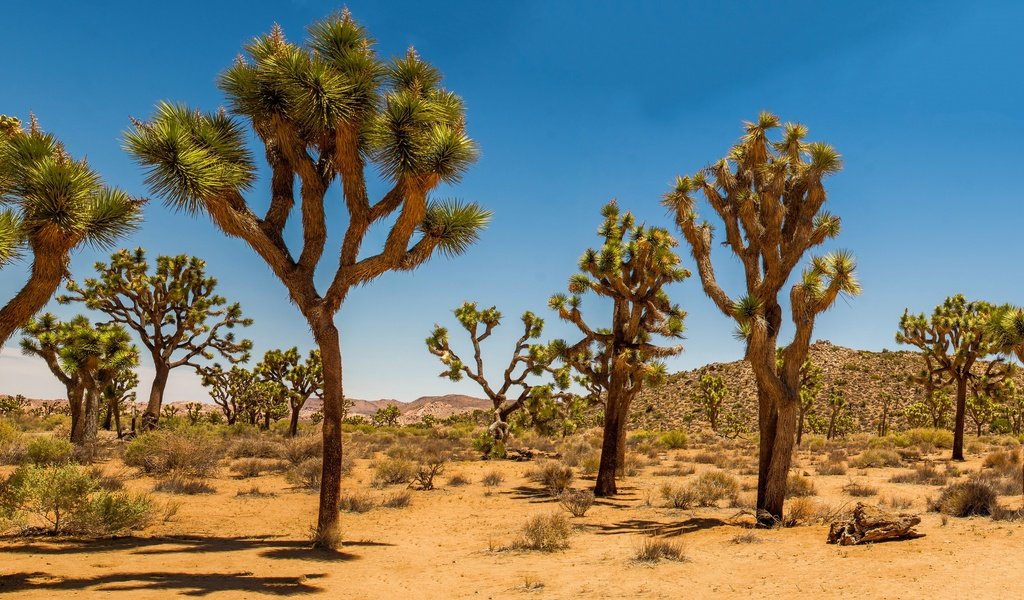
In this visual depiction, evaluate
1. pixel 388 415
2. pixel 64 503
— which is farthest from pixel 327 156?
pixel 388 415

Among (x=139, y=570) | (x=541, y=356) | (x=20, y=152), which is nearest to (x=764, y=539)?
(x=139, y=570)

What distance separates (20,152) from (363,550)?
24.7ft

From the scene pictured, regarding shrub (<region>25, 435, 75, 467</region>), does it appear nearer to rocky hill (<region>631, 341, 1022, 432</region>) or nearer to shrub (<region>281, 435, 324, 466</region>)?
shrub (<region>281, 435, 324, 466</region>)

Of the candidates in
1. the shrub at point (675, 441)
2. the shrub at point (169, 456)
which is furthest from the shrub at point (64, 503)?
the shrub at point (675, 441)

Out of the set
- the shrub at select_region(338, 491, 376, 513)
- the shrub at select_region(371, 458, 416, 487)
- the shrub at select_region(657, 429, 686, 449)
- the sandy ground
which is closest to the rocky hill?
the shrub at select_region(657, 429, 686, 449)

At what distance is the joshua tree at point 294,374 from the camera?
38625 mm

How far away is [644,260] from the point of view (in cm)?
1688

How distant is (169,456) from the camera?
18.2 metres

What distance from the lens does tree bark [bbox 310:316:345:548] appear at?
1054 centimetres

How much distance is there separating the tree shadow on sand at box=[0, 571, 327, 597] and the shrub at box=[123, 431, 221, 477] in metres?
10.8

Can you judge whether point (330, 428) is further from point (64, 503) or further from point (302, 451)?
point (302, 451)

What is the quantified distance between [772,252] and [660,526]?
19.0 feet

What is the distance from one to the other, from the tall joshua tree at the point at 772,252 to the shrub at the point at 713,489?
2916 millimetres

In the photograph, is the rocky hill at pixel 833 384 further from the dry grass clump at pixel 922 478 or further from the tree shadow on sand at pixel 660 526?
the tree shadow on sand at pixel 660 526
